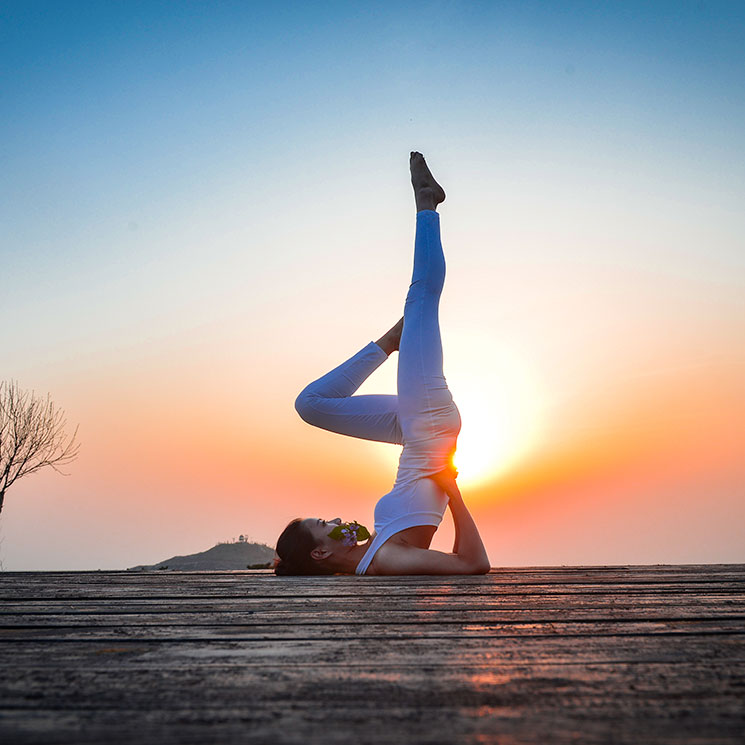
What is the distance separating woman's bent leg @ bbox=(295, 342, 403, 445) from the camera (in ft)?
12.3

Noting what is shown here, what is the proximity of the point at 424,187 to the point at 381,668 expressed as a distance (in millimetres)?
3100

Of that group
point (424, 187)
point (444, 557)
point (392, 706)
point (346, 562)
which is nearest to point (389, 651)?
point (392, 706)

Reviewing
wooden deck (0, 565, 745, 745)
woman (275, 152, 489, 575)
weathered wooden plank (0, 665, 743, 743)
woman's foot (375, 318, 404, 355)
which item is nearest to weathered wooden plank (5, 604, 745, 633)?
wooden deck (0, 565, 745, 745)

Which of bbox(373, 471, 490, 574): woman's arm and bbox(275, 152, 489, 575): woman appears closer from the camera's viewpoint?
bbox(373, 471, 490, 574): woman's arm

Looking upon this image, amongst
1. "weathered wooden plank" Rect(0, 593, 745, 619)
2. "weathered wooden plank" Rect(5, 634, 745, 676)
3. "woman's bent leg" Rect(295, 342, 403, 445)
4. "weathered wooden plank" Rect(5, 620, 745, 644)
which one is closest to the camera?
"weathered wooden plank" Rect(5, 634, 745, 676)

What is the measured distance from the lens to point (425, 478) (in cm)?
338

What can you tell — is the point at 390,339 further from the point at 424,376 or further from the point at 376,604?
the point at 376,604

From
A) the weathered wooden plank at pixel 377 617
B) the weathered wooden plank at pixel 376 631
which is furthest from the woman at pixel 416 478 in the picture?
the weathered wooden plank at pixel 376 631

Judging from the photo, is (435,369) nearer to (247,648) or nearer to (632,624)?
(632,624)

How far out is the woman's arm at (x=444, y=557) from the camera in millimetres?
3098

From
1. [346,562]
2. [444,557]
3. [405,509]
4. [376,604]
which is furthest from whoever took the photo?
[346,562]

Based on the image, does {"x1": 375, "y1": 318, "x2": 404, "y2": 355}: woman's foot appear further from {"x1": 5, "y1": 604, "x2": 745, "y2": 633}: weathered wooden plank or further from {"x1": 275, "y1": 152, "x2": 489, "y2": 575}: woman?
{"x1": 5, "y1": 604, "x2": 745, "y2": 633}: weathered wooden plank

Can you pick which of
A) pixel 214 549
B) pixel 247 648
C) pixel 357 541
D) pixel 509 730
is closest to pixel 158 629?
pixel 247 648

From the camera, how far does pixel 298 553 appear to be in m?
3.46
